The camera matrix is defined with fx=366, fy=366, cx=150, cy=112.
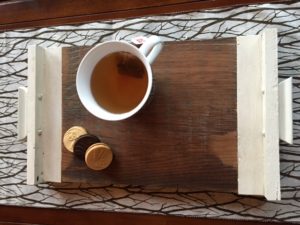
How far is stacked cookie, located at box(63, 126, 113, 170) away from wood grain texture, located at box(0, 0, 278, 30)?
0.27 meters

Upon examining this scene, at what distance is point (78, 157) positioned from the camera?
679 millimetres

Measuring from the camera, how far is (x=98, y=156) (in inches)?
25.5

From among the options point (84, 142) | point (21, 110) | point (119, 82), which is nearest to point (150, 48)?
point (119, 82)

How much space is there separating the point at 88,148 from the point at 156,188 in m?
0.17

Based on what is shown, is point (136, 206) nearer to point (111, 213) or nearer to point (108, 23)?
point (111, 213)

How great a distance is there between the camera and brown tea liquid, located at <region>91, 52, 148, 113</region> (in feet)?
2.06

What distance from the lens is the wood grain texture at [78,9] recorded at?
0.75 metres

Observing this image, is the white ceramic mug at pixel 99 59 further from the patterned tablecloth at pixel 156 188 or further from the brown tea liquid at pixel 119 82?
the patterned tablecloth at pixel 156 188

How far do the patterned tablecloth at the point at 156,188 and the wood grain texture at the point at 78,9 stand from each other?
16mm

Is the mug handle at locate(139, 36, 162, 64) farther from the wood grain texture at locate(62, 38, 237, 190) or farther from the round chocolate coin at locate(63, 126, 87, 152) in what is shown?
the round chocolate coin at locate(63, 126, 87, 152)

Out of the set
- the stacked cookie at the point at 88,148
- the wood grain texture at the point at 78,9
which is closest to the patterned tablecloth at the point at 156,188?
the wood grain texture at the point at 78,9

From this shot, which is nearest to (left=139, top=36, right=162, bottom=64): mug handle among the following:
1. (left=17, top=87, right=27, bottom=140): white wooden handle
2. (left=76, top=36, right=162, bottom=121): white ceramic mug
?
(left=76, top=36, right=162, bottom=121): white ceramic mug

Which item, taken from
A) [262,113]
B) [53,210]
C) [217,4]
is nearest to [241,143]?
[262,113]

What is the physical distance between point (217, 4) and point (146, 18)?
0.48 feet
